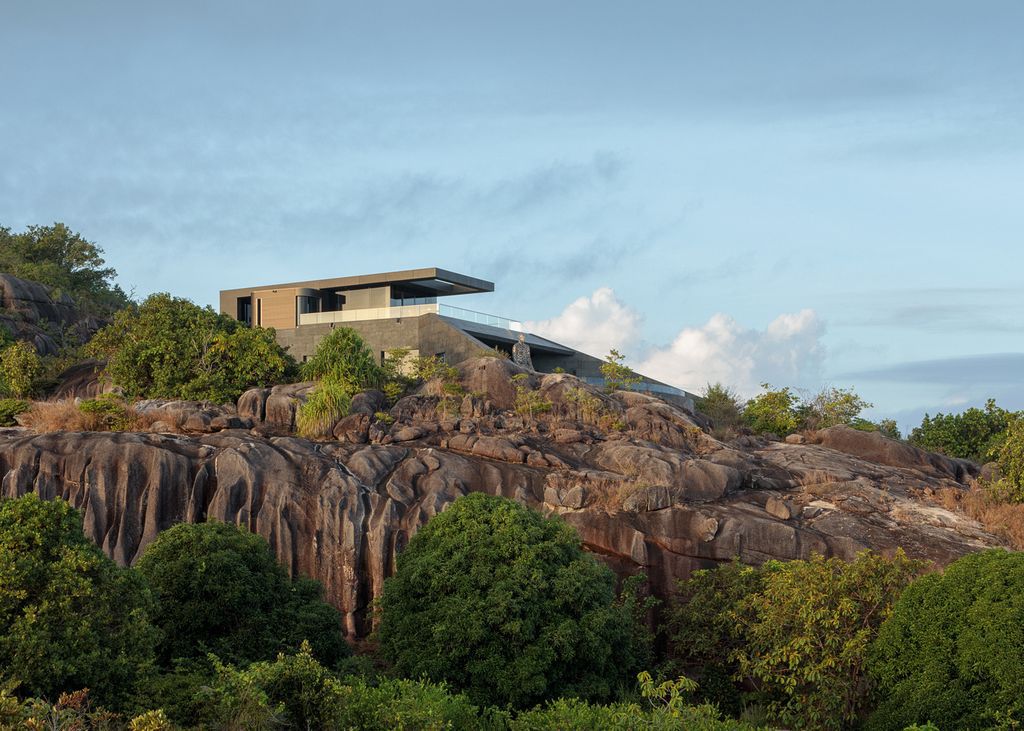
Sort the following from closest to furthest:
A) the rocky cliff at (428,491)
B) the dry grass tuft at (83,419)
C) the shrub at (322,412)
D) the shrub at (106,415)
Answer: the rocky cliff at (428,491) → the dry grass tuft at (83,419) → the shrub at (106,415) → the shrub at (322,412)

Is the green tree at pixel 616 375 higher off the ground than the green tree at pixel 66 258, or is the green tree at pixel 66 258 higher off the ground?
the green tree at pixel 66 258

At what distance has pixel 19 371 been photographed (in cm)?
3216

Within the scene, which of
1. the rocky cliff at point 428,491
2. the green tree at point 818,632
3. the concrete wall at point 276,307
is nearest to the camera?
the green tree at point 818,632

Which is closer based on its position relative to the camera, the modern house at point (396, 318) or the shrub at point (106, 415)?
the shrub at point (106, 415)

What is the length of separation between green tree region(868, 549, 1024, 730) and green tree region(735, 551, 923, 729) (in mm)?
881

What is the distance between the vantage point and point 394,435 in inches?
980

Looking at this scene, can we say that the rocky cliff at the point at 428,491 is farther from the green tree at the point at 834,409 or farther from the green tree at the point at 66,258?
the green tree at the point at 66,258

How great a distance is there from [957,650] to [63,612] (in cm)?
1266

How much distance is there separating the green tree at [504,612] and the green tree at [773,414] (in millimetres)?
17104

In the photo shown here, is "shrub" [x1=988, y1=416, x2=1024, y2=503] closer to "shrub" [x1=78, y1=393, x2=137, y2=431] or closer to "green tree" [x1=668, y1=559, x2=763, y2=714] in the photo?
"green tree" [x1=668, y1=559, x2=763, y2=714]

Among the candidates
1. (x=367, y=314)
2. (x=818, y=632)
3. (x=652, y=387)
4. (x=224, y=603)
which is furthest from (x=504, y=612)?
(x=367, y=314)

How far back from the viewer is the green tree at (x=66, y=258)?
2120 inches

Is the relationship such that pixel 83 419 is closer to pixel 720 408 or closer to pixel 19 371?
pixel 19 371

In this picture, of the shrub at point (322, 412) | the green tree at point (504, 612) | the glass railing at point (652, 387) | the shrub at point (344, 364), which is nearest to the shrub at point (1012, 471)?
the green tree at point (504, 612)
